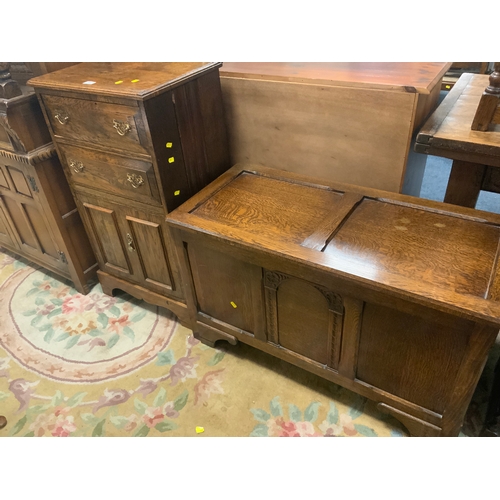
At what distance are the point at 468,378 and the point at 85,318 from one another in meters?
1.57

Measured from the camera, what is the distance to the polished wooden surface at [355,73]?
4.30 feet

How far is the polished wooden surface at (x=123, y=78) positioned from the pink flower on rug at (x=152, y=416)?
1.07 metres

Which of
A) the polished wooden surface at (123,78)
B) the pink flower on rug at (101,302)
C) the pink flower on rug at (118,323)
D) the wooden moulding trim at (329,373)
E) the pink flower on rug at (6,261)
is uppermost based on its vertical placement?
the polished wooden surface at (123,78)

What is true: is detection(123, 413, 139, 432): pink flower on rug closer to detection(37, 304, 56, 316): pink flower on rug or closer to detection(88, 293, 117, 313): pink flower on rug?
detection(88, 293, 117, 313): pink flower on rug

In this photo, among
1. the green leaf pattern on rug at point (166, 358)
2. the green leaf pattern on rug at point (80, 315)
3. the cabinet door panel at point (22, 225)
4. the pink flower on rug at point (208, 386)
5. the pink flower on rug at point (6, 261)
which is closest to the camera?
the pink flower on rug at point (208, 386)

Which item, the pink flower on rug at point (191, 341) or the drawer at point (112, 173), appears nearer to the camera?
the drawer at point (112, 173)

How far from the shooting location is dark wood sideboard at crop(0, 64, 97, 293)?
1615mm

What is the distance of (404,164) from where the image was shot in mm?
1412

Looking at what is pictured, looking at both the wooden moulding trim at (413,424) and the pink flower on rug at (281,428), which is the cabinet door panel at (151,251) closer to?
the pink flower on rug at (281,428)

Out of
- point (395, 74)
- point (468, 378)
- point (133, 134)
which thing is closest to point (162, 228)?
point (133, 134)

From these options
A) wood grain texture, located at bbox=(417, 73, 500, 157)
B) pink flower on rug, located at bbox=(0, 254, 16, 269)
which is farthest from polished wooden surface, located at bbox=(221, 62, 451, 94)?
pink flower on rug, located at bbox=(0, 254, 16, 269)

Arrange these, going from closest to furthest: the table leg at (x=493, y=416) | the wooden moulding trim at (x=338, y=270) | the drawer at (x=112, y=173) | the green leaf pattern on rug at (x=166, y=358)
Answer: the wooden moulding trim at (x=338, y=270) → the table leg at (x=493, y=416) → the drawer at (x=112, y=173) → the green leaf pattern on rug at (x=166, y=358)

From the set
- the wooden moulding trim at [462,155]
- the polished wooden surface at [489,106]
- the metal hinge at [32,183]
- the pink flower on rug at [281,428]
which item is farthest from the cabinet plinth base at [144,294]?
the polished wooden surface at [489,106]
